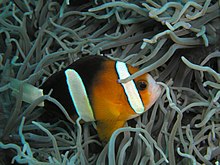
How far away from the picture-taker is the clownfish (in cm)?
100

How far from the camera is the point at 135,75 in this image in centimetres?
98

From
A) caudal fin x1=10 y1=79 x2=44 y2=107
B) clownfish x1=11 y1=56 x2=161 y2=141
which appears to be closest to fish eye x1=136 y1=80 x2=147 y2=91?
clownfish x1=11 y1=56 x2=161 y2=141

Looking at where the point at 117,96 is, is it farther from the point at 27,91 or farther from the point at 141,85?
the point at 27,91

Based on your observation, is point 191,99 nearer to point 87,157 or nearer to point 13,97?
point 87,157

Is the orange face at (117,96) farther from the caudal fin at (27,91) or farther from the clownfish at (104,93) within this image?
the caudal fin at (27,91)

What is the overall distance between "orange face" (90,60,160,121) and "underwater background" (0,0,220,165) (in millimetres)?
41

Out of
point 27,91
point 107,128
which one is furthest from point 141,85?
point 27,91

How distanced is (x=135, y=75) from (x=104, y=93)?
0.11 m

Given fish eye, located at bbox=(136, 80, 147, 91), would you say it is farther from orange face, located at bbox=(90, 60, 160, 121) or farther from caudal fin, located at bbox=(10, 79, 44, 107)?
caudal fin, located at bbox=(10, 79, 44, 107)

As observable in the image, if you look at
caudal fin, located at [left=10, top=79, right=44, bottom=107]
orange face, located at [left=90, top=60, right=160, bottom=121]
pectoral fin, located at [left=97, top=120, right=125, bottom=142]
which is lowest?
pectoral fin, located at [left=97, top=120, right=125, bottom=142]

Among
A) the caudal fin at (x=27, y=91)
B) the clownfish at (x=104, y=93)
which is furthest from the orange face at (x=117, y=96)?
the caudal fin at (x=27, y=91)

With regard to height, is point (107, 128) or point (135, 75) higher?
point (135, 75)

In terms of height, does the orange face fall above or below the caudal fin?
below

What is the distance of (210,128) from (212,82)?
13cm
